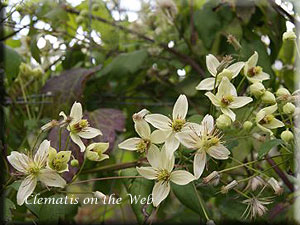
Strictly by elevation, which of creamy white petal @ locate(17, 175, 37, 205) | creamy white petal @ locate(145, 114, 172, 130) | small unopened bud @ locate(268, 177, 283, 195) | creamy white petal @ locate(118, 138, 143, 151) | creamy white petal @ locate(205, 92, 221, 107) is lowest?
small unopened bud @ locate(268, 177, 283, 195)

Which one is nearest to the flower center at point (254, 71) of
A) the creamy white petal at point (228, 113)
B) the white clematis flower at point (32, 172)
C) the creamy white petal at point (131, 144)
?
the creamy white petal at point (228, 113)

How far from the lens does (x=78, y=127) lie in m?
0.63

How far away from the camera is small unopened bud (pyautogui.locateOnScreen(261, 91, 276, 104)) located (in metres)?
0.63

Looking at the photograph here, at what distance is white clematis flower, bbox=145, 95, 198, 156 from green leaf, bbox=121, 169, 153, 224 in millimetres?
93

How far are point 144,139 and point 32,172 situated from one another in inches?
5.9

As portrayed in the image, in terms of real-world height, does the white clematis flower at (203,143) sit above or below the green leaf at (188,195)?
above

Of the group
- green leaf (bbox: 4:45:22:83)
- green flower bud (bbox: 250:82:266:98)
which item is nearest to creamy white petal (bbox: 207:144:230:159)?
green flower bud (bbox: 250:82:266:98)

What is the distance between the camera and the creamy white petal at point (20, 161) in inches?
23.1

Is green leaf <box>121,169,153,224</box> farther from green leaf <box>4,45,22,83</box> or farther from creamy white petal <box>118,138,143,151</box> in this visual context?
green leaf <box>4,45,22,83</box>

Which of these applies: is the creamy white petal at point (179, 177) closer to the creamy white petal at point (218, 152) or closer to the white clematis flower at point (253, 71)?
the creamy white petal at point (218, 152)

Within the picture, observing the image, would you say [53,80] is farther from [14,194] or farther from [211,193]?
[211,193]

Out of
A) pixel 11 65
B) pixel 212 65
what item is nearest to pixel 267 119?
pixel 212 65

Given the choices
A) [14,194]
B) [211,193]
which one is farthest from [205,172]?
[14,194]

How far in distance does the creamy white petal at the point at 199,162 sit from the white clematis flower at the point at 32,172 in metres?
0.17
